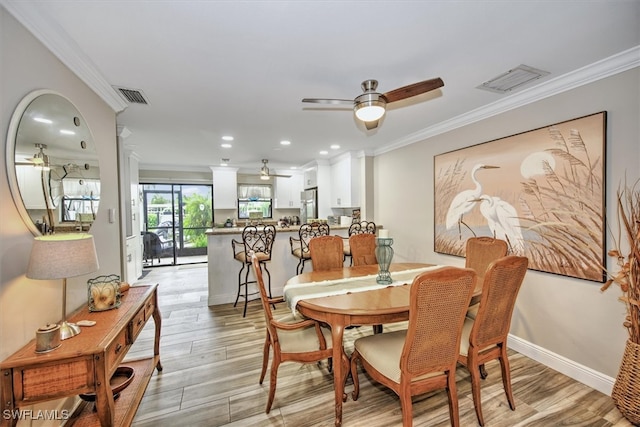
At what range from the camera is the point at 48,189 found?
5.59 feet

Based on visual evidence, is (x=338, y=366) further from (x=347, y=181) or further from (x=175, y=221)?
(x=175, y=221)

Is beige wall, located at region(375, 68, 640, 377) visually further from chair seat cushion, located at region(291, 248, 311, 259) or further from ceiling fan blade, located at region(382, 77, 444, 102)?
chair seat cushion, located at region(291, 248, 311, 259)

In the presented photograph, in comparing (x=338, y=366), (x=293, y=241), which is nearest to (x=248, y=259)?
(x=293, y=241)

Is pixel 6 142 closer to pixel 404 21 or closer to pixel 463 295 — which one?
pixel 404 21

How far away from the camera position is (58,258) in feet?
4.74

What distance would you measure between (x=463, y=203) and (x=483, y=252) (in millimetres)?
850

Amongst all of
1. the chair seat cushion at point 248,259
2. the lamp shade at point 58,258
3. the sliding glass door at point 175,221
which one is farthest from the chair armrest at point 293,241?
the sliding glass door at point 175,221

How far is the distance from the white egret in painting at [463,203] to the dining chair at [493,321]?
5.11 feet

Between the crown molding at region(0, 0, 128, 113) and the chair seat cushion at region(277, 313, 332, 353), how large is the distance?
2450 millimetres

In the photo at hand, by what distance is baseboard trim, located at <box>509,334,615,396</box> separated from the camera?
2211 millimetres

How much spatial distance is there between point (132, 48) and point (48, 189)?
1074mm

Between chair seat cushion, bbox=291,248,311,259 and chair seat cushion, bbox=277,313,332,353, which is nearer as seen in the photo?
chair seat cushion, bbox=277,313,332,353

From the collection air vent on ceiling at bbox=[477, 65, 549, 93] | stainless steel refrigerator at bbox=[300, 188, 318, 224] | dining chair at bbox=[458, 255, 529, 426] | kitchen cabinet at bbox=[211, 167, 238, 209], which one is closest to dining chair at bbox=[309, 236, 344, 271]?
dining chair at bbox=[458, 255, 529, 426]

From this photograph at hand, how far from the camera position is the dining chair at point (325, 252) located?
3062 millimetres
